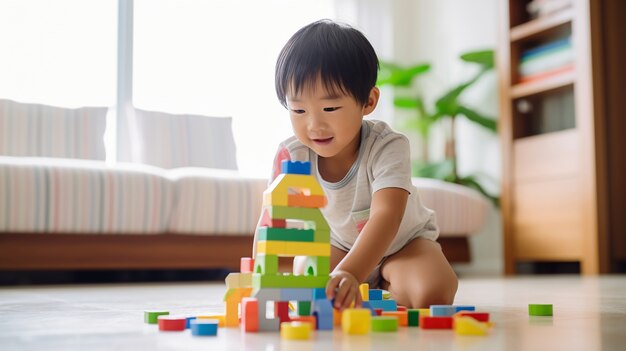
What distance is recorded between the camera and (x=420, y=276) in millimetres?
1265

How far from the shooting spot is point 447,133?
4195mm

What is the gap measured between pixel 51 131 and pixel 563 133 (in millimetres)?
2248

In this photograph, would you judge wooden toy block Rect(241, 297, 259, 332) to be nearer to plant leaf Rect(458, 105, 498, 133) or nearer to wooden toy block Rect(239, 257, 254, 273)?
wooden toy block Rect(239, 257, 254, 273)

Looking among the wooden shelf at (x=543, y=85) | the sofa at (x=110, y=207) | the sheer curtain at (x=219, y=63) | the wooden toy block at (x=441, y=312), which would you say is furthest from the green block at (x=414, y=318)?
the sheer curtain at (x=219, y=63)

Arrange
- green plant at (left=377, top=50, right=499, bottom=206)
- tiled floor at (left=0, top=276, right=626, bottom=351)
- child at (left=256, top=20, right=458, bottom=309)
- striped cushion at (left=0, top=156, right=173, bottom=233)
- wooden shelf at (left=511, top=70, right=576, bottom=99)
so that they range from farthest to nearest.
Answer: green plant at (left=377, top=50, right=499, bottom=206)
wooden shelf at (left=511, top=70, right=576, bottom=99)
striped cushion at (left=0, top=156, right=173, bottom=233)
child at (left=256, top=20, right=458, bottom=309)
tiled floor at (left=0, top=276, right=626, bottom=351)

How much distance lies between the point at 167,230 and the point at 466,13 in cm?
Answer: 246

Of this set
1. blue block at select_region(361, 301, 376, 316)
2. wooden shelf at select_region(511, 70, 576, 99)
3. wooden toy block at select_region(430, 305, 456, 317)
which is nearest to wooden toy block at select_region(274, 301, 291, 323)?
blue block at select_region(361, 301, 376, 316)

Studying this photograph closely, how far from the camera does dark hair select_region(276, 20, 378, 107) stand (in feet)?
3.59

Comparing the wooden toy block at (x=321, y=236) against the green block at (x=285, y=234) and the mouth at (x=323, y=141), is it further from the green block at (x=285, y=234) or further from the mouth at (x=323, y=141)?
the mouth at (x=323, y=141)

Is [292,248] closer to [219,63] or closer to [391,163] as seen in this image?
[391,163]

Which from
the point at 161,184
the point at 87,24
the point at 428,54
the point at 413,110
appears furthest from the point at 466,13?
the point at 161,184

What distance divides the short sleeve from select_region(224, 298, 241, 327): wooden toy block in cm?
30

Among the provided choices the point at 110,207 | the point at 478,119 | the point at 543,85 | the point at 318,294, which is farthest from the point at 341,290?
the point at 478,119

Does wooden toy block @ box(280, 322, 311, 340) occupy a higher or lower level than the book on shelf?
lower
